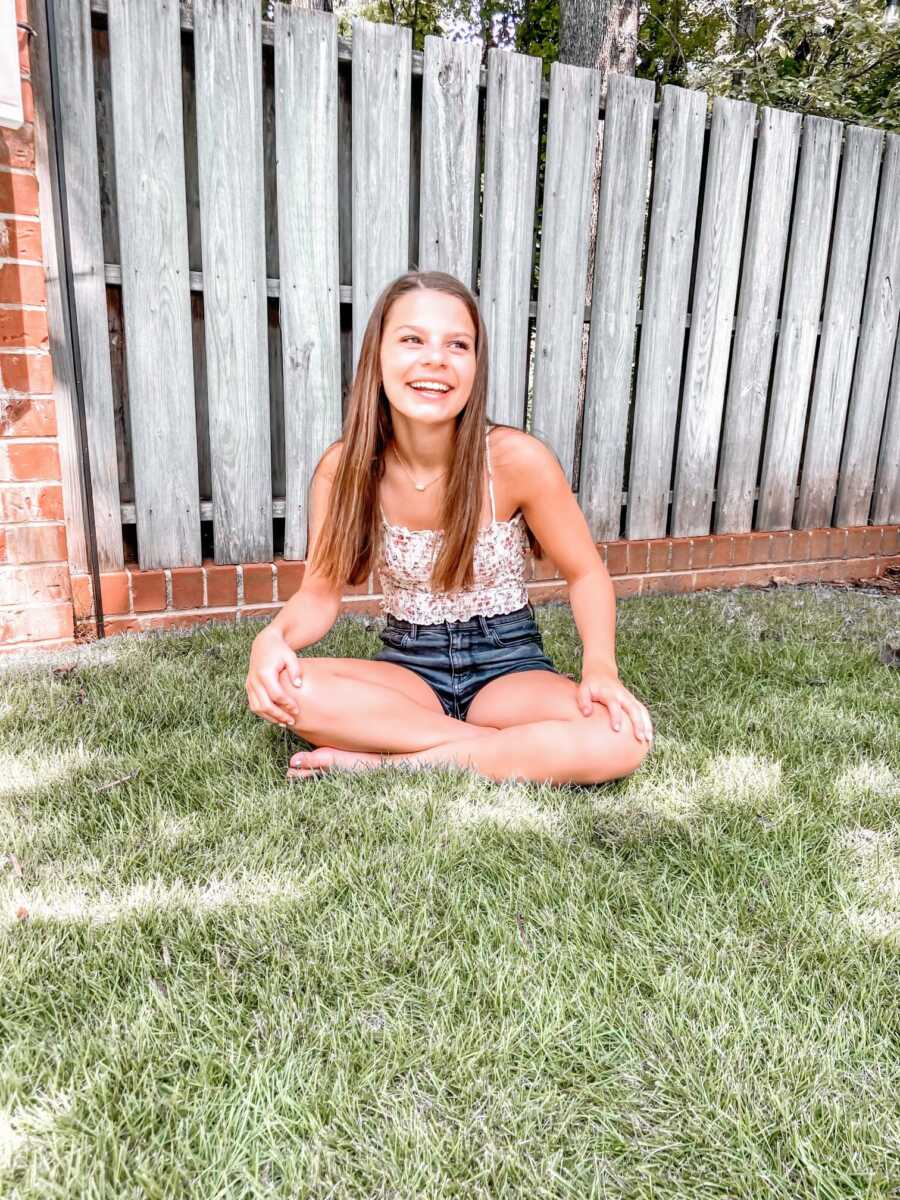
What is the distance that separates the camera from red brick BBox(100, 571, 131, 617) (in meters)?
3.03

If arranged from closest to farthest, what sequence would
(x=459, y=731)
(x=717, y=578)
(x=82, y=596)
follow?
(x=459, y=731) → (x=82, y=596) → (x=717, y=578)

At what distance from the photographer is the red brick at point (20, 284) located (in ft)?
8.69

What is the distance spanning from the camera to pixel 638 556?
3.86 m

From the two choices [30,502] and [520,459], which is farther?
[30,502]

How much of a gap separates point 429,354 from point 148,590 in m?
1.62

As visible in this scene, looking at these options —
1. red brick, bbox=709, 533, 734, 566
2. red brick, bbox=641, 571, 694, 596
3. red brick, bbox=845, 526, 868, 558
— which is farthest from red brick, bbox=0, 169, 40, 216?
red brick, bbox=845, 526, 868, 558

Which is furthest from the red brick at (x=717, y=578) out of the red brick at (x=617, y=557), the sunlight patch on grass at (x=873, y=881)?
the sunlight patch on grass at (x=873, y=881)

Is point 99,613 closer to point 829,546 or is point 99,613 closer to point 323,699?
point 323,699

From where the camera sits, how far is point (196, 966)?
4.35 feet

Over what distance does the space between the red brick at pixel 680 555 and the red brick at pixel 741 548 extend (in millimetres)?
264

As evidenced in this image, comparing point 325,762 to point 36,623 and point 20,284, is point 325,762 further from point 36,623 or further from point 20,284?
point 20,284

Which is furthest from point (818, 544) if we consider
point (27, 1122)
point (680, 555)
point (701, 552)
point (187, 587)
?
point (27, 1122)

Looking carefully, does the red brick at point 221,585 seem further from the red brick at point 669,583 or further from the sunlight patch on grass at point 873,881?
the sunlight patch on grass at point 873,881

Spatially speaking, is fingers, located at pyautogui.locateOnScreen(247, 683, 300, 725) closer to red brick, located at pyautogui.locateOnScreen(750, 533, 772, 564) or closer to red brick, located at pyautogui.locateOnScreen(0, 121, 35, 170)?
red brick, located at pyautogui.locateOnScreen(0, 121, 35, 170)
